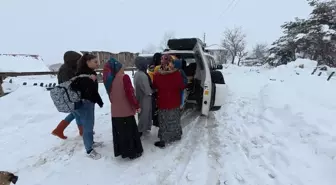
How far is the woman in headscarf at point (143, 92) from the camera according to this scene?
12.2 feet

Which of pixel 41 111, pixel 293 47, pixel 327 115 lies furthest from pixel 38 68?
pixel 293 47

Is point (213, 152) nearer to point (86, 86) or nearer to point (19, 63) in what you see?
point (86, 86)

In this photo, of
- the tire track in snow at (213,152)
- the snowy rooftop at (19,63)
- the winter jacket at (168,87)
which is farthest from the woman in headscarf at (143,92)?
the snowy rooftop at (19,63)

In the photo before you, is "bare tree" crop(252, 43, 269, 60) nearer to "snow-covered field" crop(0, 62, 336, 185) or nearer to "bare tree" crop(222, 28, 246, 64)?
"bare tree" crop(222, 28, 246, 64)

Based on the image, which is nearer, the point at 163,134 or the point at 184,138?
the point at 163,134

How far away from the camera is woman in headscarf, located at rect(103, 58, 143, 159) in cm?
325

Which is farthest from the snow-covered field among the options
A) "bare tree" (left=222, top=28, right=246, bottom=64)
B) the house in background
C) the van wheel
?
"bare tree" (left=222, top=28, right=246, bottom=64)

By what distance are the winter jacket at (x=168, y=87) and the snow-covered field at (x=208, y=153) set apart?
84cm

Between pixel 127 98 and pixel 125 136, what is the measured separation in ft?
2.04

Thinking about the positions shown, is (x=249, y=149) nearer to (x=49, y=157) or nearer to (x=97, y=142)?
(x=97, y=142)

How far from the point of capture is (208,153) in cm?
364

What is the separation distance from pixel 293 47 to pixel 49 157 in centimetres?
2794

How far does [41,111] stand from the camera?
643cm

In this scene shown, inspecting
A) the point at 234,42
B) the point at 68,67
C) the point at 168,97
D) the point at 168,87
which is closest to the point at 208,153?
the point at 168,97
